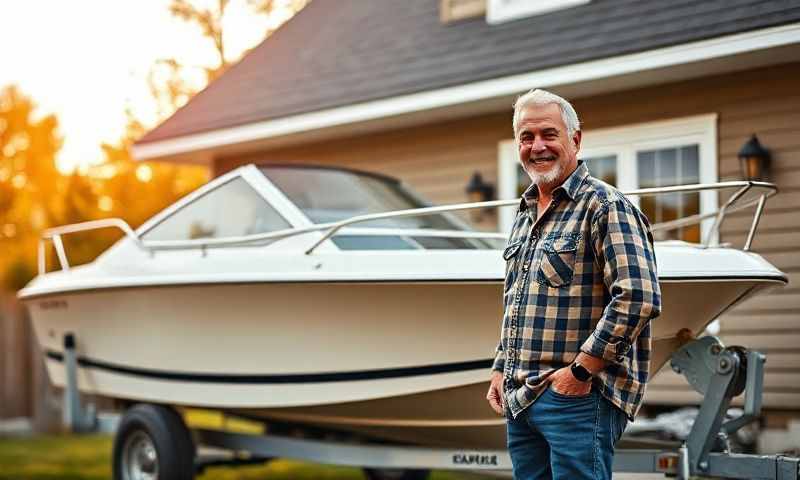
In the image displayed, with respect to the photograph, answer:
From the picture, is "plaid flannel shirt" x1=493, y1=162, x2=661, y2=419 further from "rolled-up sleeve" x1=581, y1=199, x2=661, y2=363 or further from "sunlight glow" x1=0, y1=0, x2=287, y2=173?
"sunlight glow" x1=0, y1=0, x2=287, y2=173

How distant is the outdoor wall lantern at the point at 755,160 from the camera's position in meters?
6.79

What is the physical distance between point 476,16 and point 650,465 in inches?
210

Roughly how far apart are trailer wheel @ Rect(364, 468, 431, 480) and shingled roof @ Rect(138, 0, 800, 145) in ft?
9.77

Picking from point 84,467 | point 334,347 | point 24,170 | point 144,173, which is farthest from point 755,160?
point 24,170

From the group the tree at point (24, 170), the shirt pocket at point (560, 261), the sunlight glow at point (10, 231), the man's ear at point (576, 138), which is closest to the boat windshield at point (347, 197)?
the man's ear at point (576, 138)

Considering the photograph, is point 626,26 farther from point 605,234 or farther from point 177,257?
point 605,234

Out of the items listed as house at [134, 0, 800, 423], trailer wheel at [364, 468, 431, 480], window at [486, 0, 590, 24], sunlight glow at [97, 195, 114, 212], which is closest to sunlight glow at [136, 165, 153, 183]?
sunlight glow at [97, 195, 114, 212]

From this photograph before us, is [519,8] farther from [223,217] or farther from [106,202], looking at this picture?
[106,202]

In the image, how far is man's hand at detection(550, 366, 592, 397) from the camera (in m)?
3.06

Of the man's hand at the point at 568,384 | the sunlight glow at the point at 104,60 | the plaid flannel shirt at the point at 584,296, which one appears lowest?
the man's hand at the point at 568,384

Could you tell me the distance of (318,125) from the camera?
29.2 ft

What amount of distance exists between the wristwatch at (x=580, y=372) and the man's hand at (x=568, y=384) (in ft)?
0.04

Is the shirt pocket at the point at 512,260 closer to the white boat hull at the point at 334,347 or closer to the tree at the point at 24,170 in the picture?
the white boat hull at the point at 334,347

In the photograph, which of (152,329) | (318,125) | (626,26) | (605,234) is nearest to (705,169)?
(626,26)
